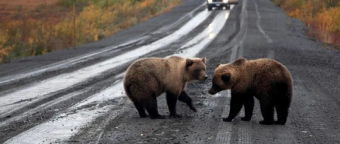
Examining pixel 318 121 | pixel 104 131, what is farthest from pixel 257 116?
pixel 104 131

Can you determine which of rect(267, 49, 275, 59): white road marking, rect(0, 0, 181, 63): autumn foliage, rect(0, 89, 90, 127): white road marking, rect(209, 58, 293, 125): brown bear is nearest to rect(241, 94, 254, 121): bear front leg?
rect(209, 58, 293, 125): brown bear

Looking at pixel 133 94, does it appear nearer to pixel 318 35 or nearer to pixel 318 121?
pixel 318 121

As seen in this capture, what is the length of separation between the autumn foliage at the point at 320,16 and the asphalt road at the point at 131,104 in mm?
1064

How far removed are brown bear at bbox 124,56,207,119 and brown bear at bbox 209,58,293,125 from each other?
57 centimetres

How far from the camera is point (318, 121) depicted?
895cm

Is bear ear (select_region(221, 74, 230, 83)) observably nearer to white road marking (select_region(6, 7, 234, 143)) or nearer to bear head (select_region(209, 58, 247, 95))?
bear head (select_region(209, 58, 247, 95))

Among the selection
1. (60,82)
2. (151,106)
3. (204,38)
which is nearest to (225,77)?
(151,106)

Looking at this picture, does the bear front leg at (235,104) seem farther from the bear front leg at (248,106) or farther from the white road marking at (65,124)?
the white road marking at (65,124)

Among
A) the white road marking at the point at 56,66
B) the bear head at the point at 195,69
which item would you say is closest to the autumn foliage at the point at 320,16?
the white road marking at the point at 56,66

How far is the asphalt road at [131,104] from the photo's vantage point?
8.04 meters

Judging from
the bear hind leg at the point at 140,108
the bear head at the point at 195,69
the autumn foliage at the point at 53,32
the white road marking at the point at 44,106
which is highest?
the bear head at the point at 195,69

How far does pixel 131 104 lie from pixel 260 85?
2949 mm

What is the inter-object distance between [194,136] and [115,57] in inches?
466

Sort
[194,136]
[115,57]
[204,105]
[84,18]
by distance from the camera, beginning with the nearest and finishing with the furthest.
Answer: [194,136] → [204,105] → [115,57] → [84,18]
